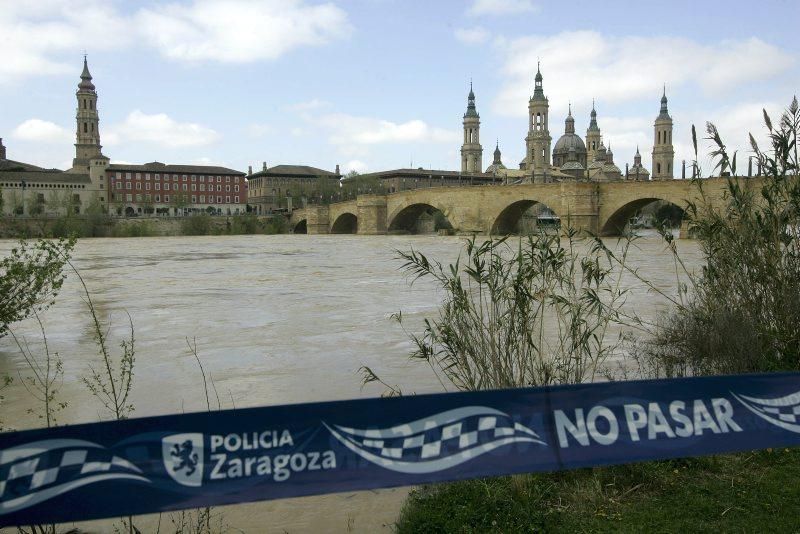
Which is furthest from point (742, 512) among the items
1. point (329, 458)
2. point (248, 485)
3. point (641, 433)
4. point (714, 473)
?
point (248, 485)

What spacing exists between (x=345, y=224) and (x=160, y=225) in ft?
61.3

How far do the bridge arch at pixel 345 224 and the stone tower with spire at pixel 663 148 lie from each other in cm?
6181

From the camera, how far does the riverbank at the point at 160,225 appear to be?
200 feet

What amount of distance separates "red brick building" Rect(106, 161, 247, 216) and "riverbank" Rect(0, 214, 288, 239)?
1746 cm

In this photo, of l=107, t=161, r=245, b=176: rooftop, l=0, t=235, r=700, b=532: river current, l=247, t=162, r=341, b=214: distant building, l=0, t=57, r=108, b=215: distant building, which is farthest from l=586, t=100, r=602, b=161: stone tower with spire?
l=0, t=235, r=700, b=532: river current

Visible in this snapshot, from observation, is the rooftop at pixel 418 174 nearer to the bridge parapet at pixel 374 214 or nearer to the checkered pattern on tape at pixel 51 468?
the bridge parapet at pixel 374 214

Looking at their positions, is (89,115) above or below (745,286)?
above

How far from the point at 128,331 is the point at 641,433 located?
9.47 m

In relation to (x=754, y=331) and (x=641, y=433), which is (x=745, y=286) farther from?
(x=641, y=433)

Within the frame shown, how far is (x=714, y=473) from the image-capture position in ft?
14.8

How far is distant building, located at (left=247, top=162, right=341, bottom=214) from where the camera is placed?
9869 centimetres

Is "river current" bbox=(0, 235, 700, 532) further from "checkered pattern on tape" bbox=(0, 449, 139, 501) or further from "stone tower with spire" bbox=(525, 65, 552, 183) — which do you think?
"stone tower with spire" bbox=(525, 65, 552, 183)

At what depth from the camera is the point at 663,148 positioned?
116062 millimetres

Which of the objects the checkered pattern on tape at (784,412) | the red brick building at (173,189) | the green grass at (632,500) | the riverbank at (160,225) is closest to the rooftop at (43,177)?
the red brick building at (173,189)
